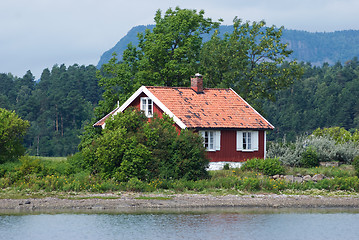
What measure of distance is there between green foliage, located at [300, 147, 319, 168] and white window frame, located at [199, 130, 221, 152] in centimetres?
635

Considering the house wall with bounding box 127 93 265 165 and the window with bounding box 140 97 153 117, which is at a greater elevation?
the window with bounding box 140 97 153 117

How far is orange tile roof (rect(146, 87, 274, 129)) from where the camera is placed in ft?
152

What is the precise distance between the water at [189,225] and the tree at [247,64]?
27486 millimetres

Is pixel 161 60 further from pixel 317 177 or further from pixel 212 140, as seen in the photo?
pixel 317 177

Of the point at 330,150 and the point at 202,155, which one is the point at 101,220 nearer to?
the point at 202,155

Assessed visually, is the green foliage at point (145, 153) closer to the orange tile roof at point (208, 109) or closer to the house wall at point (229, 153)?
the orange tile roof at point (208, 109)

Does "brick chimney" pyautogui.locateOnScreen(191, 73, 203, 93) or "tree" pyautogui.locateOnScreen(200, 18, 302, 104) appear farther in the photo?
"tree" pyautogui.locateOnScreen(200, 18, 302, 104)

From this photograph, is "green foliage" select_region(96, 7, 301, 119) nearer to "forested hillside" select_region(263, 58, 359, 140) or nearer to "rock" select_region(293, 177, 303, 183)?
"rock" select_region(293, 177, 303, 183)

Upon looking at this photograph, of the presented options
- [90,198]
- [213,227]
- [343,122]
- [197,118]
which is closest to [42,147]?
[343,122]

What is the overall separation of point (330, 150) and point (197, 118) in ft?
35.7

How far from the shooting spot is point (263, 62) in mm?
62281

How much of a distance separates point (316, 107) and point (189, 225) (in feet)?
359

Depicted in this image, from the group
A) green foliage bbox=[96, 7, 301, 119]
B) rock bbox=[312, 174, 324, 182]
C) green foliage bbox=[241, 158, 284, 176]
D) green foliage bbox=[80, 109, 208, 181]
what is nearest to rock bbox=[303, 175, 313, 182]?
rock bbox=[312, 174, 324, 182]

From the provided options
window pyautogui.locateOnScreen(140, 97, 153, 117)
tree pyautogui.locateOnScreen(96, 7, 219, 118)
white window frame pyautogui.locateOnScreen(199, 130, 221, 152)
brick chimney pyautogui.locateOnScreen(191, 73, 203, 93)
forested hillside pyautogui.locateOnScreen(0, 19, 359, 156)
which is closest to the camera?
white window frame pyautogui.locateOnScreen(199, 130, 221, 152)
